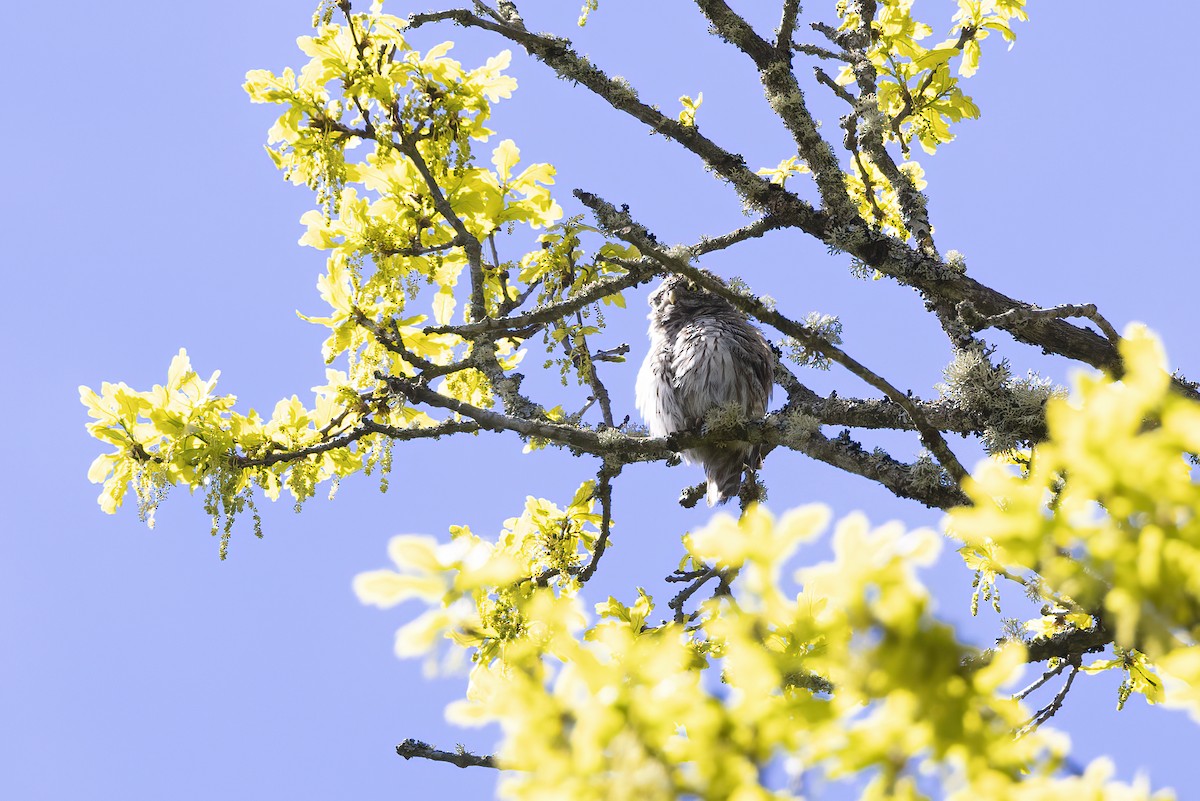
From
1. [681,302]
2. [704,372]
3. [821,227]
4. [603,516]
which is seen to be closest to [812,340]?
[821,227]

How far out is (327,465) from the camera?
487cm

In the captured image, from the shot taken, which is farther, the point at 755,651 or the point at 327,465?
the point at 327,465

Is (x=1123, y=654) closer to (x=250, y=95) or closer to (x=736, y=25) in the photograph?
(x=736, y=25)

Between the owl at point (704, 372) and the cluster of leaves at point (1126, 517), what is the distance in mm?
3931

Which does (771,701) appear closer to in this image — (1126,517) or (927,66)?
(1126,517)

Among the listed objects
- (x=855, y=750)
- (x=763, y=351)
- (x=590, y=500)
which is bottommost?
(x=855, y=750)

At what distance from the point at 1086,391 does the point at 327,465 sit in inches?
159

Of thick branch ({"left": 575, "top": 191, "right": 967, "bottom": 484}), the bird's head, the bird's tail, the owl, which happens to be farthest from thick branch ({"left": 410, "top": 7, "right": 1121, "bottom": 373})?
the bird's head

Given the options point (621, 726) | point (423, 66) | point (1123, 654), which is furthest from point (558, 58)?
point (621, 726)

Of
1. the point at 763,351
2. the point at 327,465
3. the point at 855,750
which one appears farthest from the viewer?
the point at 763,351

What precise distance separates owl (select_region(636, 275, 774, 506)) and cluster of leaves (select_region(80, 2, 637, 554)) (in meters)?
0.89

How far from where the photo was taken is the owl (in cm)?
550

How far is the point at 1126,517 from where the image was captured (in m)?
1.31

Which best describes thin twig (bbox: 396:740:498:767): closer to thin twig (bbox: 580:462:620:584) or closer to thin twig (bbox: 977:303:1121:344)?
thin twig (bbox: 580:462:620:584)
